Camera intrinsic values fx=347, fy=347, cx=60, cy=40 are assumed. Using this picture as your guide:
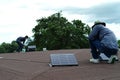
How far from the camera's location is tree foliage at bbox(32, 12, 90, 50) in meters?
60.1

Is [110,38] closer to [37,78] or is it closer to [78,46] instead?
[37,78]

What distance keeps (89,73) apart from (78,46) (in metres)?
50.1

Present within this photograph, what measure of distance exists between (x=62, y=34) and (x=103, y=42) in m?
48.6

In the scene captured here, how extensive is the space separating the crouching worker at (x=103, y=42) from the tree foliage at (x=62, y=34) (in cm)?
4719

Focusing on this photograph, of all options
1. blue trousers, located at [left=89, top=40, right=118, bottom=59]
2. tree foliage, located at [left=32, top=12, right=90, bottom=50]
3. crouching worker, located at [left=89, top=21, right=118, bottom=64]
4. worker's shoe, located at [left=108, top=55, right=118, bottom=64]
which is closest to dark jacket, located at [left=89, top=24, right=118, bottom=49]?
crouching worker, located at [left=89, top=21, right=118, bottom=64]

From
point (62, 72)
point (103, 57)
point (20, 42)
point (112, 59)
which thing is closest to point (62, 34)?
point (20, 42)

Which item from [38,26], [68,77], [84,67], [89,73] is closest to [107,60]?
[84,67]

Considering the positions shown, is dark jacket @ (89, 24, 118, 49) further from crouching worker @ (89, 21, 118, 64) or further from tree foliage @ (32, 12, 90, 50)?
tree foliage @ (32, 12, 90, 50)

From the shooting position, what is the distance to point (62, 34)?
196ft

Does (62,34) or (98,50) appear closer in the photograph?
(98,50)

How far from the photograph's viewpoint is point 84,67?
34.8 feet

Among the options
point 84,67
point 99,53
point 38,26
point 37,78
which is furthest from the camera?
point 38,26

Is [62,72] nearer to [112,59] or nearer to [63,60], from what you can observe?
[63,60]

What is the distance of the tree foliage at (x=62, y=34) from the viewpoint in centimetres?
6012
